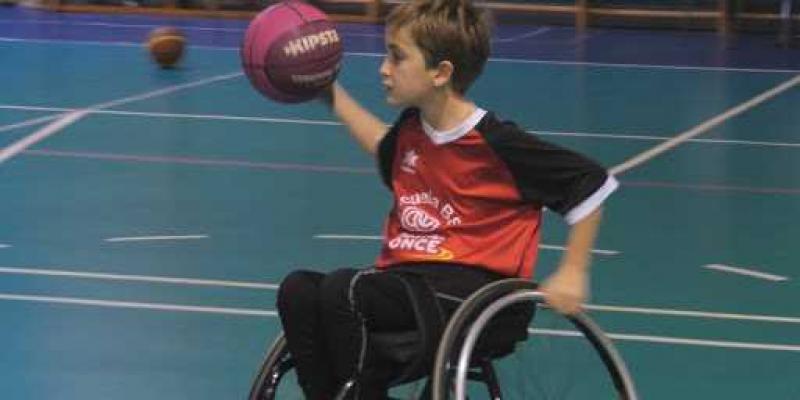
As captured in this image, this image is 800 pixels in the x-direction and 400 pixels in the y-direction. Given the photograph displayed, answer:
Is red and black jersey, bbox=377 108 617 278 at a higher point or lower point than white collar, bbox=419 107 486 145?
lower

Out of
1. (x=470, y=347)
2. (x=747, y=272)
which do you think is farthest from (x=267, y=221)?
(x=470, y=347)

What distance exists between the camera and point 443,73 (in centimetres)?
325

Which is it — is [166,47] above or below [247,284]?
below

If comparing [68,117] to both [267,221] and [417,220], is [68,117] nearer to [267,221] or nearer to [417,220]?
[267,221]

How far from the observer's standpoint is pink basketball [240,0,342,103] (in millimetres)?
3453

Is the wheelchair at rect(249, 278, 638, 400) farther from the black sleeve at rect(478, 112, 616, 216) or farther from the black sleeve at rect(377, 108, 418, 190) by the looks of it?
the black sleeve at rect(377, 108, 418, 190)

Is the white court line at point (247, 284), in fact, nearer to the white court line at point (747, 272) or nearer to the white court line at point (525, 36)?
the white court line at point (747, 272)

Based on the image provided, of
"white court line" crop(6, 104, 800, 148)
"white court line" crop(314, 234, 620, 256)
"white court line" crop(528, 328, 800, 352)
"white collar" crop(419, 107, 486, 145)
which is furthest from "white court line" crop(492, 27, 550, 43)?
"white collar" crop(419, 107, 486, 145)

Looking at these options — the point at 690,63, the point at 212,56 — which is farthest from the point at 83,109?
the point at 690,63

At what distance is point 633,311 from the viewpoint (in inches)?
205

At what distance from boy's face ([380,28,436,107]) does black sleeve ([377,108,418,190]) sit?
0.37ft

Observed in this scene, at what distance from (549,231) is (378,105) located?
149 inches

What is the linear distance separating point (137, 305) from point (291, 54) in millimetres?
2006

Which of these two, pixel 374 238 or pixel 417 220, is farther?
pixel 374 238
